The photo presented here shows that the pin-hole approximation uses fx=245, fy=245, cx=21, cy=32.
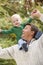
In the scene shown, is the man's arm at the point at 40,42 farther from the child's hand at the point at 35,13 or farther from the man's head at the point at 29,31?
the child's hand at the point at 35,13

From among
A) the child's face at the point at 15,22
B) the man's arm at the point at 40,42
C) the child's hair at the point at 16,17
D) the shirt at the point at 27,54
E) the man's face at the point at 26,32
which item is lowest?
the shirt at the point at 27,54

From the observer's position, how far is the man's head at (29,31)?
168cm

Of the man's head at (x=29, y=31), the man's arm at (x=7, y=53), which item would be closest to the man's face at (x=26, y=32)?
the man's head at (x=29, y=31)

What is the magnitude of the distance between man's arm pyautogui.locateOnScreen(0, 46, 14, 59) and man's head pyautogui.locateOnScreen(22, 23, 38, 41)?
13cm

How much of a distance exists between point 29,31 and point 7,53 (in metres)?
0.22

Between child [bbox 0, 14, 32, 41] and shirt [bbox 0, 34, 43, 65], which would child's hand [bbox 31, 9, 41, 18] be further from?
shirt [bbox 0, 34, 43, 65]

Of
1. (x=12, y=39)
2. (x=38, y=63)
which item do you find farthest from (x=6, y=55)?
(x=38, y=63)

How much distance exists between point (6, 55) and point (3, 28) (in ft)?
0.60

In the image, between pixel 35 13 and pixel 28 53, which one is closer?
pixel 28 53

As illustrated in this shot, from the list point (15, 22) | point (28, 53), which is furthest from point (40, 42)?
point (15, 22)

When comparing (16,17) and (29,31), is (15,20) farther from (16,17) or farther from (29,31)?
(29,31)

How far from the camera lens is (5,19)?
1.68 metres


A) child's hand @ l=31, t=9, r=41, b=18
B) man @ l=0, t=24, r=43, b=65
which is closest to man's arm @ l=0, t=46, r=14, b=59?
man @ l=0, t=24, r=43, b=65

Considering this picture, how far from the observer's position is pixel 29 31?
5.57 ft
